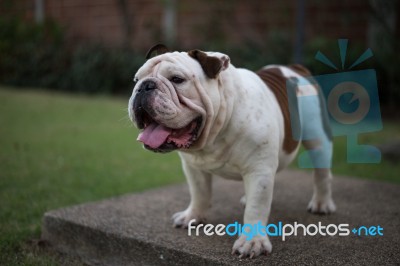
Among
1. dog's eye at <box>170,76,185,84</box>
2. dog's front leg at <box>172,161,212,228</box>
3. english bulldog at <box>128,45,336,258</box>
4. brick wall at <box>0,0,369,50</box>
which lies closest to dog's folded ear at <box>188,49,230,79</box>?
english bulldog at <box>128,45,336,258</box>

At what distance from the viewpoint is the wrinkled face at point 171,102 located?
2.44 meters

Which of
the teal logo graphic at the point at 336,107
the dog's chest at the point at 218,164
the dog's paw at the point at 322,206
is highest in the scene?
the teal logo graphic at the point at 336,107

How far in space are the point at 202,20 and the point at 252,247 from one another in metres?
11.7

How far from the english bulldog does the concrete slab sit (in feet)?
0.58

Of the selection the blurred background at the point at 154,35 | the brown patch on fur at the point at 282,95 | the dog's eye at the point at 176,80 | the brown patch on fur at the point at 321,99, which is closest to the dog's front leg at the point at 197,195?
the brown patch on fur at the point at 282,95

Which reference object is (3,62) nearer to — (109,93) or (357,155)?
(109,93)

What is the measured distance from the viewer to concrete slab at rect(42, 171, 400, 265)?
8.75 feet

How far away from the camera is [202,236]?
2.99m

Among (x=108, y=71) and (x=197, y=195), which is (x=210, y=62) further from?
(x=108, y=71)

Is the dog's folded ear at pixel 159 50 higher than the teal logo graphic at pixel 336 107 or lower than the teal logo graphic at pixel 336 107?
higher

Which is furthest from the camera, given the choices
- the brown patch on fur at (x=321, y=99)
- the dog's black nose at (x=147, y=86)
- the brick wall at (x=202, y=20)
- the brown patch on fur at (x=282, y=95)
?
the brick wall at (x=202, y=20)

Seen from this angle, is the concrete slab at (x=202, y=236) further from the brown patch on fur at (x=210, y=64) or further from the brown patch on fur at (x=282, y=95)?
the brown patch on fur at (x=210, y=64)

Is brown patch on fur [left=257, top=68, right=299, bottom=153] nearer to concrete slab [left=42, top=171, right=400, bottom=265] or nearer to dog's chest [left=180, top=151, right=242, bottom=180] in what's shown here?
dog's chest [left=180, top=151, right=242, bottom=180]

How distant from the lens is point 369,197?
13.3ft
